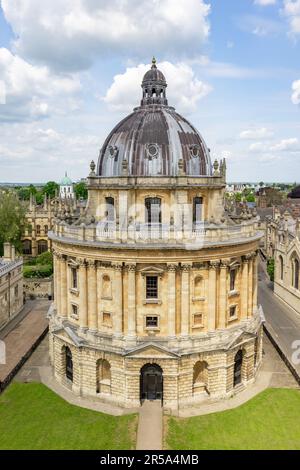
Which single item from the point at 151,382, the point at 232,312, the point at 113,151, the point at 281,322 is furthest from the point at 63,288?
the point at 281,322

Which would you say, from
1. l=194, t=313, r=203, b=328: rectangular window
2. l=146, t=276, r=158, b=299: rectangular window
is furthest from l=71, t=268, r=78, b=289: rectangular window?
l=194, t=313, r=203, b=328: rectangular window

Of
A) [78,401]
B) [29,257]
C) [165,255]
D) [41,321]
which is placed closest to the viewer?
[165,255]

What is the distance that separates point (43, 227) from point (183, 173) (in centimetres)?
6414

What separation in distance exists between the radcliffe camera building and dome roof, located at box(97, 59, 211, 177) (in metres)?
0.11

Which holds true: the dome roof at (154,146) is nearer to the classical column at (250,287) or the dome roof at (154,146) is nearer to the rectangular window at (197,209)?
the rectangular window at (197,209)

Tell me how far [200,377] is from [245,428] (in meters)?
5.74

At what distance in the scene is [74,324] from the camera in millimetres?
38719

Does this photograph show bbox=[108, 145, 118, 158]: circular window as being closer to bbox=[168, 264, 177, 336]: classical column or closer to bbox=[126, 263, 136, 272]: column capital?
bbox=[126, 263, 136, 272]: column capital

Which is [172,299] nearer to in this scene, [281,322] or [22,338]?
[22,338]

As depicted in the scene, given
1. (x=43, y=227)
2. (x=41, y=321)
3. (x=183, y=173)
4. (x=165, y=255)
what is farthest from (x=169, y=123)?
(x=43, y=227)

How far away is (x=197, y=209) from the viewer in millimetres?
38312

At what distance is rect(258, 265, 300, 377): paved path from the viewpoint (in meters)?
47.5

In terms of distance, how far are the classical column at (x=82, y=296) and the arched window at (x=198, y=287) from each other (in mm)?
9078

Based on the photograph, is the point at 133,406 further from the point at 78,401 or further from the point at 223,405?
the point at 223,405
